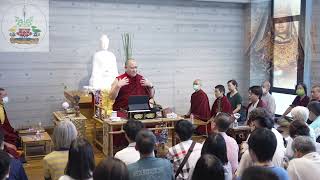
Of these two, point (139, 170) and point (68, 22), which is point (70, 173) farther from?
point (68, 22)

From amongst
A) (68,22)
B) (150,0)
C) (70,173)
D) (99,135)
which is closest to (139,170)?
(70,173)

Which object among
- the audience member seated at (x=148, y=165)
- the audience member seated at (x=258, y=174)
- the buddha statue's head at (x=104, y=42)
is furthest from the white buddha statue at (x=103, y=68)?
the audience member seated at (x=258, y=174)

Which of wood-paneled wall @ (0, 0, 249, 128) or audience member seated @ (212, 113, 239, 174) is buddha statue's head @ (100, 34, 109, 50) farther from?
audience member seated @ (212, 113, 239, 174)

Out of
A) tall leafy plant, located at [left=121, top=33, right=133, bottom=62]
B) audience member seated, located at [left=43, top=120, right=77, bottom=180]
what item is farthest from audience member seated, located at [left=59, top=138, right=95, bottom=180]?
tall leafy plant, located at [left=121, top=33, right=133, bottom=62]

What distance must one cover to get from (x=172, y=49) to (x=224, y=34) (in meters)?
1.33

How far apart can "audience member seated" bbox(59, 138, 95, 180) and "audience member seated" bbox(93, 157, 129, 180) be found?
14.2 inches

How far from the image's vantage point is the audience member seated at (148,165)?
7.95 feet

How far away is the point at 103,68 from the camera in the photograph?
743 centimetres

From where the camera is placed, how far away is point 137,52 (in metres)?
8.20

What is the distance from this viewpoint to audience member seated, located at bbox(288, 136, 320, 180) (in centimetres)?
258

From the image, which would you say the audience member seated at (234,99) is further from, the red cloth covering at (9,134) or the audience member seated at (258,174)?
the audience member seated at (258,174)

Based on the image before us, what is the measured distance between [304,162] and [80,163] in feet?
4.72

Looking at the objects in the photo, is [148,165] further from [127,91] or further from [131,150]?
[127,91]

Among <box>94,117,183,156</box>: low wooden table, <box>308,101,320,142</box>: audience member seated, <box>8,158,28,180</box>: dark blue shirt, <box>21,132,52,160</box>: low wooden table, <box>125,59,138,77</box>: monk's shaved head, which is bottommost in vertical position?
<box>21,132,52,160</box>: low wooden table
